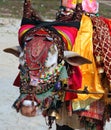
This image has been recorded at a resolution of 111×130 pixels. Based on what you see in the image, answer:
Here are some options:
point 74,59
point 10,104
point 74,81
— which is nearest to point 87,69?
point 74,81

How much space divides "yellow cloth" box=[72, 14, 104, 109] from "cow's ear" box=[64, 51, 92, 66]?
215mm

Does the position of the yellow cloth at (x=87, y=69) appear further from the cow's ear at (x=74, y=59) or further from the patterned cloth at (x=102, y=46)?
the cow's ear at (x=74, y=59)

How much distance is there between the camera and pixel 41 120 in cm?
573

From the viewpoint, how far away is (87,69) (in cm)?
377

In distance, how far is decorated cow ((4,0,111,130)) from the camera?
3277mm

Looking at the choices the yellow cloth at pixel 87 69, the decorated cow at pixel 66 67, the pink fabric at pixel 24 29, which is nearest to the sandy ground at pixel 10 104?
the decorated cow at pixel 66 67

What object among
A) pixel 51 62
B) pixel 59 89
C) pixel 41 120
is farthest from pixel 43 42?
pixel 41 120

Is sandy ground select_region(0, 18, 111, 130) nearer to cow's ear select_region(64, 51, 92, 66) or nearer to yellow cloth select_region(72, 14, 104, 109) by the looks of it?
yellow cloth select_region(72, 14, 104, 109)

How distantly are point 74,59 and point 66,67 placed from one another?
4.5 inches

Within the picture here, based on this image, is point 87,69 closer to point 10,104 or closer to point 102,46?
point 102,46

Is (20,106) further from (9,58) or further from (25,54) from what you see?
(9,58)

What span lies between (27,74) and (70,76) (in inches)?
18.5

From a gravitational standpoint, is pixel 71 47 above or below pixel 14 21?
above

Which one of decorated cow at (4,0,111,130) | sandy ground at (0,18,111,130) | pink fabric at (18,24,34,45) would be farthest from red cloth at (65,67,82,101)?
sandy ground at (0,18,111,130)
